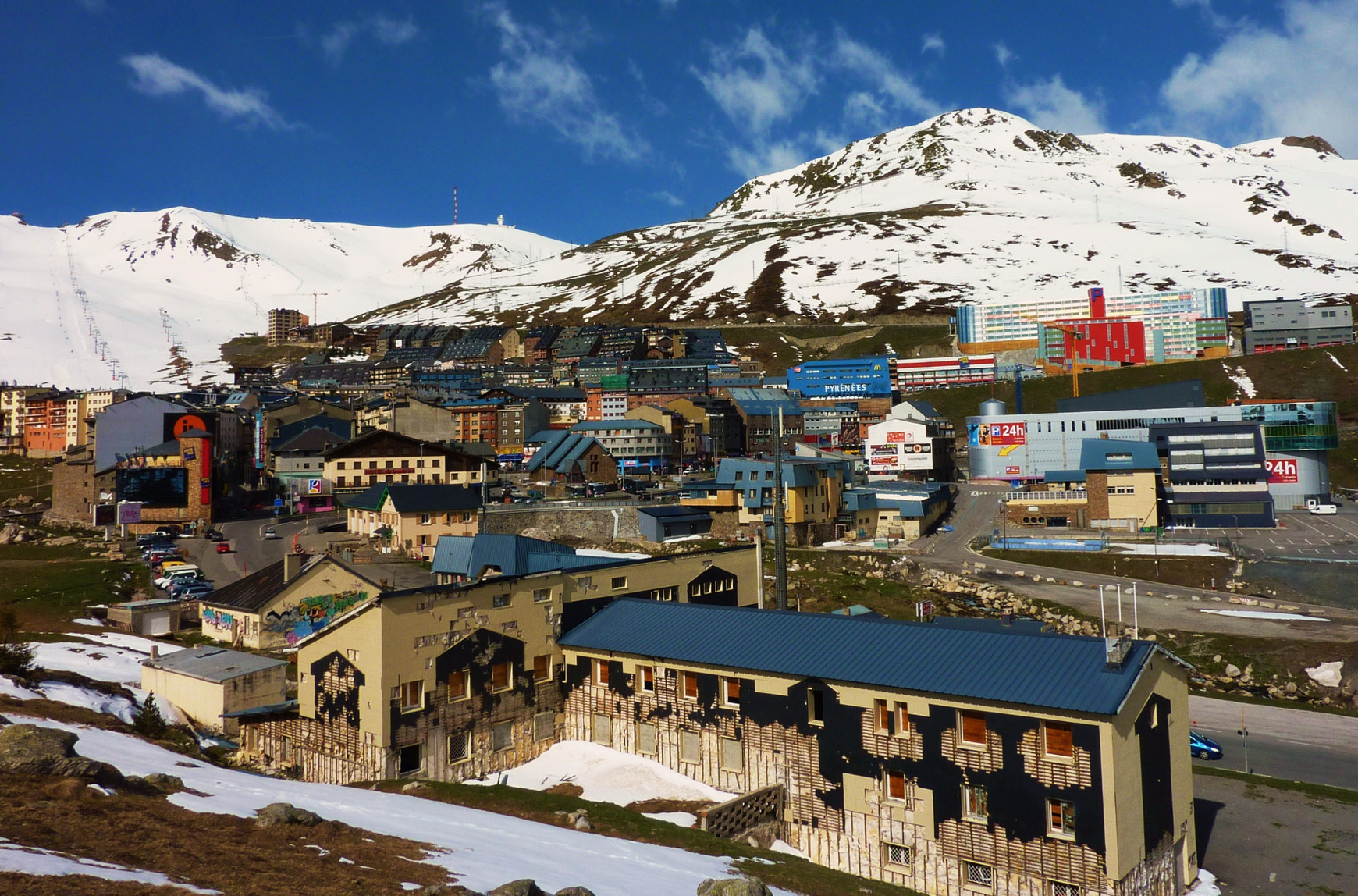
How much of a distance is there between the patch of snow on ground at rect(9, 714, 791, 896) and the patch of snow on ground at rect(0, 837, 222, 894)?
410cm

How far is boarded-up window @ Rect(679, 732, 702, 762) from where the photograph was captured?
2720 centimetres

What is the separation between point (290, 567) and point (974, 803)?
3492 cm

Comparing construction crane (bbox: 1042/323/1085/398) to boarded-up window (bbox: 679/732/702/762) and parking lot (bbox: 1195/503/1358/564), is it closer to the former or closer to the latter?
parking lot (bbox: 1195/503/1358/564)

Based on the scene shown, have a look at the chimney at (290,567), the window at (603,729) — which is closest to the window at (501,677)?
the window at (603,729)

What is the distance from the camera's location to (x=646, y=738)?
2850 centimetres

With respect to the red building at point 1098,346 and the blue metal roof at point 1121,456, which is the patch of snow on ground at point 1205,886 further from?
the red building at point 1098,346

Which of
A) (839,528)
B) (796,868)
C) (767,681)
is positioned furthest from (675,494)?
(796,868)

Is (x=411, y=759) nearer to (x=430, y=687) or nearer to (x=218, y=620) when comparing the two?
(x=430, y=687)

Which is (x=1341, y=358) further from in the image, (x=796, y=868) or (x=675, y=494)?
(x=796, y=868)

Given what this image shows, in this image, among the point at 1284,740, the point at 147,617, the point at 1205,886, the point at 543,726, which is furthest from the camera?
the point at 147,617

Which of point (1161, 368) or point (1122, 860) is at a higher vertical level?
point (1161, 368)

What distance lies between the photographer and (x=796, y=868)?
2041 cm

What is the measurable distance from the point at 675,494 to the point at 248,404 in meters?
88.3

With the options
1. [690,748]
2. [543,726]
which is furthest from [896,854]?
[543,726]
